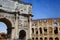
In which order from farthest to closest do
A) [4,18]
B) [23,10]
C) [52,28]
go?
[52,28] → [23,10] → [4,18]

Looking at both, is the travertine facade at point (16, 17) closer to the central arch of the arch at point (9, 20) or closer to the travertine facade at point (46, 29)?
the central arch of the arch at point (9, 20)

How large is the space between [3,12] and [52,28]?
74.6 ft

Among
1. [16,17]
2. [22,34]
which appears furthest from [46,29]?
[16,17]

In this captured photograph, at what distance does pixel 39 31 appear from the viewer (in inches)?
1722

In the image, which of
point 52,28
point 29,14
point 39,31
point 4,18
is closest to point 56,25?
point 52,28

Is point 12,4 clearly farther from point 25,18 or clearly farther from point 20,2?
point 25,18

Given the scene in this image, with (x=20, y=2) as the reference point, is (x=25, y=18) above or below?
below

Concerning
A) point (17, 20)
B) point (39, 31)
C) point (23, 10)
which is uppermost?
point (23, 10)

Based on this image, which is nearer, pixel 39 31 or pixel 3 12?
pixel 3 12

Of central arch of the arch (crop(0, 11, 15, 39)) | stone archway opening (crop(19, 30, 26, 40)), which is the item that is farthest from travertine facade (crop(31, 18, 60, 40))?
central arch of the arch (crop(0, 11, 15, 39))

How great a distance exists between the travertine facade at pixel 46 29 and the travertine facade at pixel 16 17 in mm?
18570

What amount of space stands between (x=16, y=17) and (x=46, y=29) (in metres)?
21.5

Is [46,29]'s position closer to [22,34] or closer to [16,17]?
[22,34]

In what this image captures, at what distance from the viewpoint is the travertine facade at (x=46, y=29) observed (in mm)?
42500
